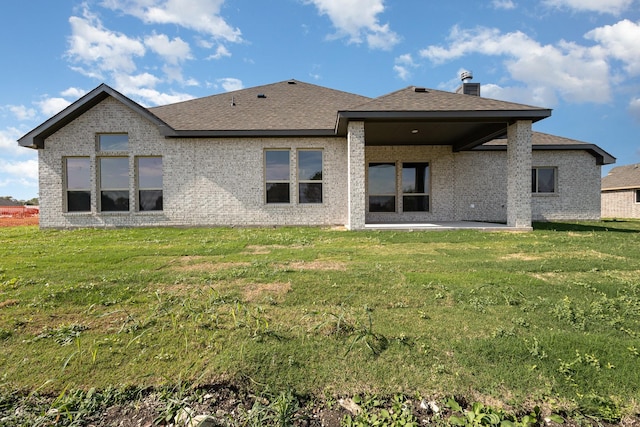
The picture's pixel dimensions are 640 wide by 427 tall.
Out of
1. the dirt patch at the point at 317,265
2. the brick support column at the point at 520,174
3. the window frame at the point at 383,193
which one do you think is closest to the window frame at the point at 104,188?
the dirt patch at the point at 317,265

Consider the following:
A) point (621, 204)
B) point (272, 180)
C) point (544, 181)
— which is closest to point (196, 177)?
point (272, 180)

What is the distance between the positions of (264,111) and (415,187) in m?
7.13

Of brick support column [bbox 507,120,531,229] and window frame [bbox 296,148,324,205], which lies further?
window frame [bbox 296,148,324,205]

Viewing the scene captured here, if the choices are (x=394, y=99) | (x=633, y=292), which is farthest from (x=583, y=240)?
(x=394, y=99)

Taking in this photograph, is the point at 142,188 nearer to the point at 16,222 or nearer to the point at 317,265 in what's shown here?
the point at 16,222

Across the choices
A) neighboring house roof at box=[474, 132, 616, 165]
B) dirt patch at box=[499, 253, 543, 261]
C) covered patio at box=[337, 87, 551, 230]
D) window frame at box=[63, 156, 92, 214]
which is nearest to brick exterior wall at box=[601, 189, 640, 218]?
neighboring house roof at box=[474, 132, 616, 165]

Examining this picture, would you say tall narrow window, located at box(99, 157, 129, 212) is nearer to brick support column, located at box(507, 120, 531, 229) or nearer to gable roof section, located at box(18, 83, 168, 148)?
gable roof section, located at box(18, 83, 168, 148)

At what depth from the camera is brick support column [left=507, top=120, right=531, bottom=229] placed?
10.2 m

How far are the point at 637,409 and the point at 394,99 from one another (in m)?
9.66

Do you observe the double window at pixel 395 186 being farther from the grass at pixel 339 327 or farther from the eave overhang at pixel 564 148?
the grass at pixel 339 327

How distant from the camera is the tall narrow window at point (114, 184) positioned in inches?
471

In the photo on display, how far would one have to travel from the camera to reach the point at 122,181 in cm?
1201

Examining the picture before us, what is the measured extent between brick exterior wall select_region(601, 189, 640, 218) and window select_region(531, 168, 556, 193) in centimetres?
1373

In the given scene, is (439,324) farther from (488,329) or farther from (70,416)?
(70,416)
